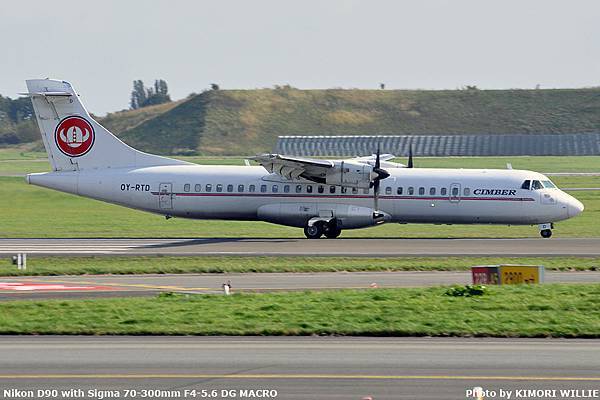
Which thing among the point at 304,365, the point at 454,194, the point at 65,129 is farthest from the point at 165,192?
the point at 304,365

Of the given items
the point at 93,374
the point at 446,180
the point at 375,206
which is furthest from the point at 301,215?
the point at 93,374

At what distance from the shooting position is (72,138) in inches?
1599

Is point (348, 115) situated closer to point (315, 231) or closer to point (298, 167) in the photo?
point (315, 231)

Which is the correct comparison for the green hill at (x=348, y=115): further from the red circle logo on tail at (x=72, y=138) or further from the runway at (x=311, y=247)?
the runway at (x=311, y=247)

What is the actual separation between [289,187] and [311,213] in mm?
1390

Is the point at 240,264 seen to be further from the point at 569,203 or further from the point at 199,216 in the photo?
the point at 569,203

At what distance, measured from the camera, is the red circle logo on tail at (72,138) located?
40625 mm

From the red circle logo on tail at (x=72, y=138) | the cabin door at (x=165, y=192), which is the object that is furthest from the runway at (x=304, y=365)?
the red circle logo on tail at (x=72, y=138)

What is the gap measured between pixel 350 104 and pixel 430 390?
12760cm

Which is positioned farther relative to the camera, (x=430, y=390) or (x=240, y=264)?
(x=240, y=264)

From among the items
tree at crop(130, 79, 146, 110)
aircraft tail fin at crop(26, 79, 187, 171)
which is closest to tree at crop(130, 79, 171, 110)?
tree at crop(130, 79, 146, 110)

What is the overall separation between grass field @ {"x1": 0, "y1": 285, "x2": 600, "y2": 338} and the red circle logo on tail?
801 inches

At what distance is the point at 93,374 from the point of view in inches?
522

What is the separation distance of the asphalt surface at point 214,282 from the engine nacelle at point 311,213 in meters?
Answer: 11.5
